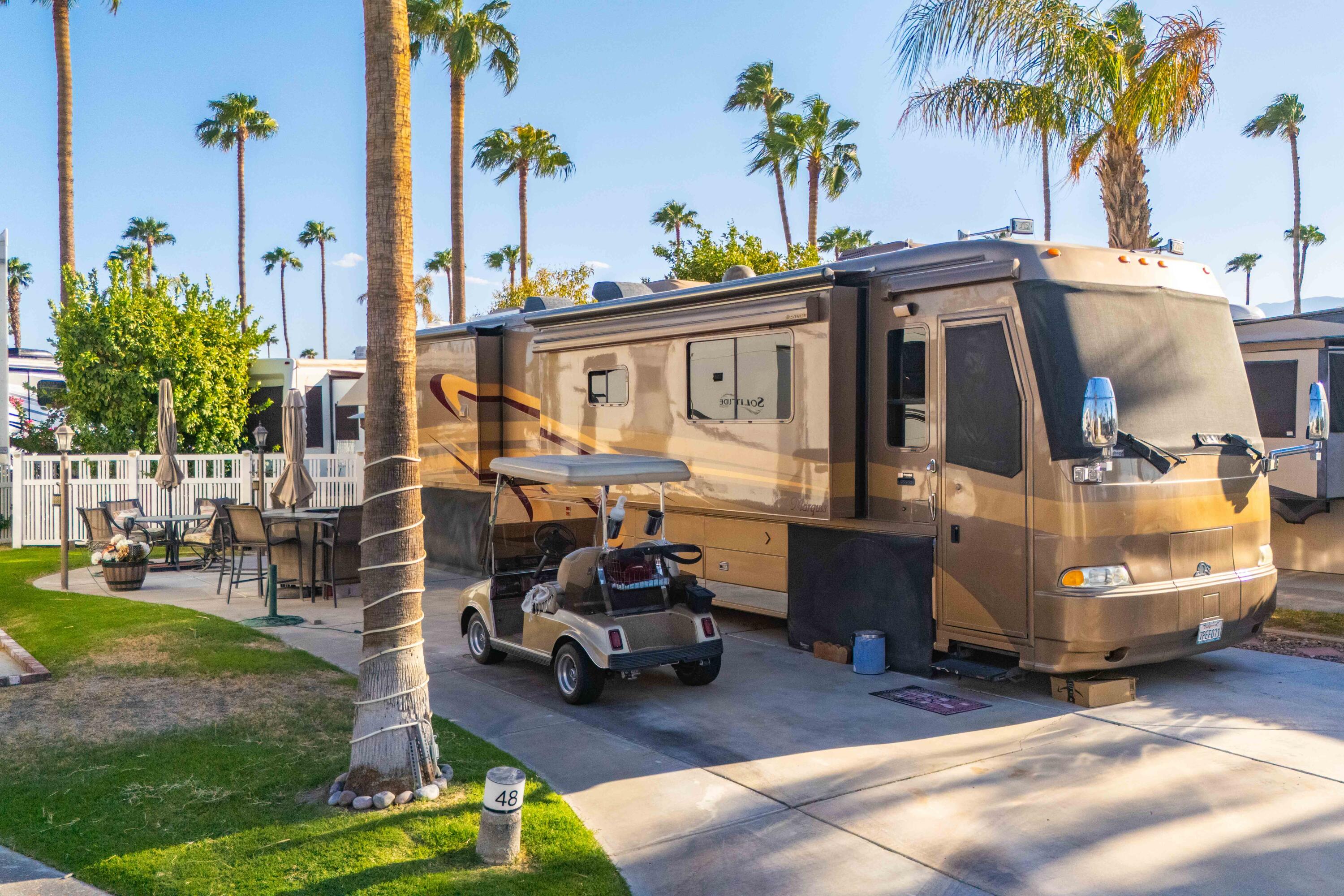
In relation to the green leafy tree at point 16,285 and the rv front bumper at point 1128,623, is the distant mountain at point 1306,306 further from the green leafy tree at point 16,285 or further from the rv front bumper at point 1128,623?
the green leafy tree at point 16,285

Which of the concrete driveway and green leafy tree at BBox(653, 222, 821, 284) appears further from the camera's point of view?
green leafy tree at BBox(653, 222, 821, 284)

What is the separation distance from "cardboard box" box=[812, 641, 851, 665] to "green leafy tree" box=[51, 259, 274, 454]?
14.3 meters

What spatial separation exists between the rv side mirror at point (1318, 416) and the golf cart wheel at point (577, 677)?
17.6 ft

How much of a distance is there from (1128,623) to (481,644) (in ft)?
15.6

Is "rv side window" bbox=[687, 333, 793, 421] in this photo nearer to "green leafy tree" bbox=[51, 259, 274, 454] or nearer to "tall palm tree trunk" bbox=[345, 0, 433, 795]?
"tall palm tree trunk" bbox=[345, 0, 433, 795]

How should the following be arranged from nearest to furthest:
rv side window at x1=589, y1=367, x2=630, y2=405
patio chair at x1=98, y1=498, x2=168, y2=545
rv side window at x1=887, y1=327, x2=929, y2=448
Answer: rv side window at x1=887, y1=327, x2=929, y2=448 < rv side window at x1=589, y1=367, x2=630, y2=405 < patio chair at x1=98, y1=498, x2=168, y2=545

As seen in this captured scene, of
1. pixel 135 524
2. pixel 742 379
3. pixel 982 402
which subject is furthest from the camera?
pixel 135 524

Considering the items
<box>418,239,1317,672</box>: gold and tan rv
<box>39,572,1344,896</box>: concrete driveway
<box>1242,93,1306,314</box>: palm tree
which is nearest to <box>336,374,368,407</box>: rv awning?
<box>418,239,1317,672</box>: gold and tan rv

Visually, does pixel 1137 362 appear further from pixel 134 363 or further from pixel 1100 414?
pixel 134 363

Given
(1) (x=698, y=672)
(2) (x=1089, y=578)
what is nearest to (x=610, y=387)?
(1) (x=698, y=672)

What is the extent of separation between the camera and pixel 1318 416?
7695 mm

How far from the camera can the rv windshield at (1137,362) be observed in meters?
7.05

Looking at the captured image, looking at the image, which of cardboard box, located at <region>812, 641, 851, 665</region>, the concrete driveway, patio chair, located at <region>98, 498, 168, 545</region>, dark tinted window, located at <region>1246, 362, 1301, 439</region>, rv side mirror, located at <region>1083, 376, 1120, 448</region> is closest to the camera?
the concrete driveway

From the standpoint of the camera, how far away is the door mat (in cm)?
712
